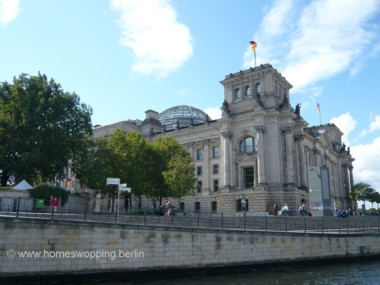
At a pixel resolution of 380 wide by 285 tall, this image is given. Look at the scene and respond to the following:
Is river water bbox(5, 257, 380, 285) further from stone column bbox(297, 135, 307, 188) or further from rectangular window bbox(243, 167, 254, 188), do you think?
stone column bbox(297, 135, 307, 188)

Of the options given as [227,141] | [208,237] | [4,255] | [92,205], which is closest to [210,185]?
[227,141]

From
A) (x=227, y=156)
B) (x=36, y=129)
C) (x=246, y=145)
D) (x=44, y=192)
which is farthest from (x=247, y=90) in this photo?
(x=44, y=192)

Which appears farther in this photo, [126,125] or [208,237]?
[126,125]

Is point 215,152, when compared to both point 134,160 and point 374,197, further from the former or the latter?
point 374,197

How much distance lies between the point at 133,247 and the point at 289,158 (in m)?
47.4

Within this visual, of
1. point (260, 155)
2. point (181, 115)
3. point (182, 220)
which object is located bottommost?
point (182, 220)

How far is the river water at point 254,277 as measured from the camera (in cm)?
2188

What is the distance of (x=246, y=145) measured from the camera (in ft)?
224

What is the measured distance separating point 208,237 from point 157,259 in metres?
4.26

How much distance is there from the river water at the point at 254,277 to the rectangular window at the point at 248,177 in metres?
37.7

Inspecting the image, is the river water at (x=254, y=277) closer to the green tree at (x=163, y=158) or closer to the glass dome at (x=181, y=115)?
the green tree at (x=163, y=158)

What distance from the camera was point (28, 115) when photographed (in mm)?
44094

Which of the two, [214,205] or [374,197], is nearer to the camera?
[214,205]

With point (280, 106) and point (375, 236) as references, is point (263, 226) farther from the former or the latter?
point (280, 106)
